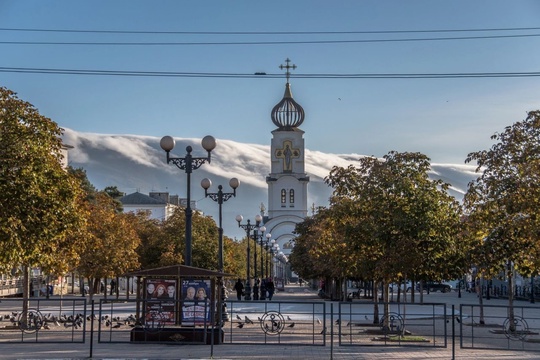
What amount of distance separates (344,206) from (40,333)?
10578 mm

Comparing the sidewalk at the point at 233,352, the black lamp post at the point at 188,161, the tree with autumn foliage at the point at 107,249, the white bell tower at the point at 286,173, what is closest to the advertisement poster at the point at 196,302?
the sidewalk at the point at 233,352

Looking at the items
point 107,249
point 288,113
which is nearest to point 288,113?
point 288,113

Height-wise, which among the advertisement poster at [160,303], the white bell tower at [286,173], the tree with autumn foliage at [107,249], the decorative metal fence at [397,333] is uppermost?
the white bell tower at [286,173]

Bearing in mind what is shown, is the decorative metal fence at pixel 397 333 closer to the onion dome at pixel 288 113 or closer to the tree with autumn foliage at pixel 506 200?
the tree with autumn foliage at pixel 506 200

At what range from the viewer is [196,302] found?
22.0 metres

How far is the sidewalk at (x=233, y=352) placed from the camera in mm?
20438

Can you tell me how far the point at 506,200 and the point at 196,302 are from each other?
329 inches

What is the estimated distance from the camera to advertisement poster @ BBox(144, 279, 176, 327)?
23.0m

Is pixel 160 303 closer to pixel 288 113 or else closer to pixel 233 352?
pixel 233 352

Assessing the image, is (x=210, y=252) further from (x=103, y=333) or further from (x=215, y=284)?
(x=215, y=284)

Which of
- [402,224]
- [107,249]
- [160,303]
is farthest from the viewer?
[107,249]

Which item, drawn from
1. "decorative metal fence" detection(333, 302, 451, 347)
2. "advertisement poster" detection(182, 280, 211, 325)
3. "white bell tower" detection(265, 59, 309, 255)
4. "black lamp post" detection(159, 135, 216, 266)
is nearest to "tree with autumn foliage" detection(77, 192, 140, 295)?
"decorative metal fence" detection(333, 302, 451, 347)

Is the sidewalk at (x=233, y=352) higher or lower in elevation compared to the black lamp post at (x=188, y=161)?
lower

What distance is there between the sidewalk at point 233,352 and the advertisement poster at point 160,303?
0.67m
